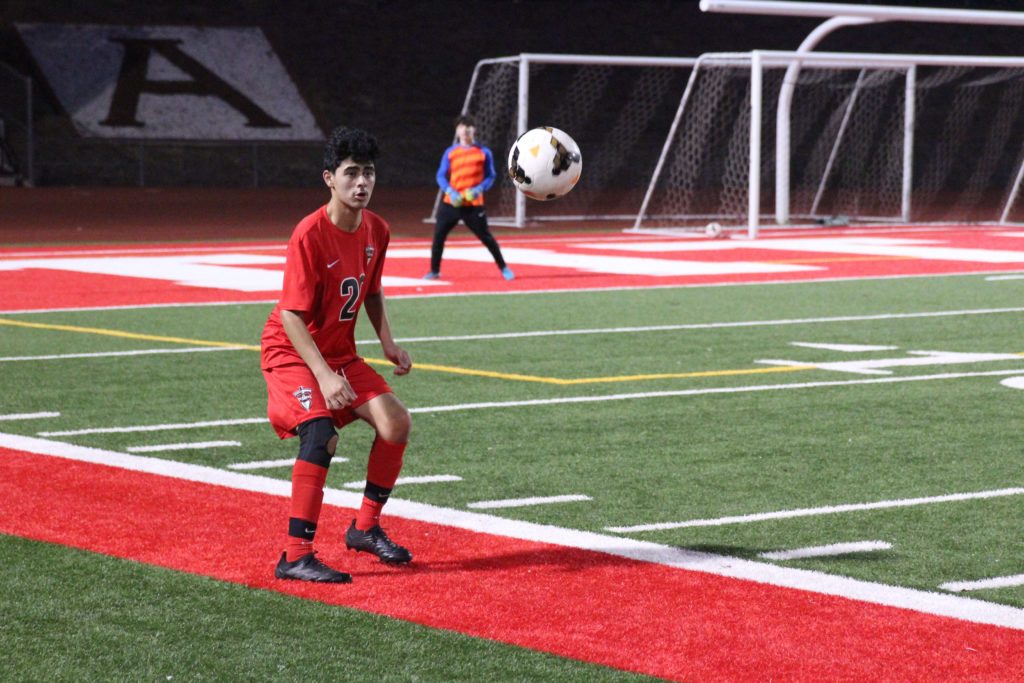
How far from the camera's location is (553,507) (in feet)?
24.9

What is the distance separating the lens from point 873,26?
181 feet

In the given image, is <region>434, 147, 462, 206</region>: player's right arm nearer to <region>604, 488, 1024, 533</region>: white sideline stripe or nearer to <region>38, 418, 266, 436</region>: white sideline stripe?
<region>38, 418, 266, 436</region>: white sideline stripe

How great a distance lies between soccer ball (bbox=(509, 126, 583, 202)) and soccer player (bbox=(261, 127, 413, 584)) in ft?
3.98

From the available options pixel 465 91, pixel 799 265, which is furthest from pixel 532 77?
pixel 799 265

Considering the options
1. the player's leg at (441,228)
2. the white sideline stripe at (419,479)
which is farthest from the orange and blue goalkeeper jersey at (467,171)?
the white sideline stripe at (419,479)

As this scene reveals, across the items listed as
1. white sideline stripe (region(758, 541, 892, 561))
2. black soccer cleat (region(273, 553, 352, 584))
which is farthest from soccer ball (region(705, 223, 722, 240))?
black soccer cleat (region(273, 553, 352, 584))

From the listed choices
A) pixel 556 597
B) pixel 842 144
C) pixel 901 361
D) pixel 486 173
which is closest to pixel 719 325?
pixel 901 361

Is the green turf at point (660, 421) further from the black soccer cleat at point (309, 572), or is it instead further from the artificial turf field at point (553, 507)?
the black soccer cleat at point (309, 572)

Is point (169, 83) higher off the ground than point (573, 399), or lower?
higher

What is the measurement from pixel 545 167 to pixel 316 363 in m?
1.92

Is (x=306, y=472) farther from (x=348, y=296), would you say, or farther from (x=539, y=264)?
(x=539, y=264)

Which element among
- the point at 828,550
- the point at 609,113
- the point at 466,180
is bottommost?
the point at 828,550

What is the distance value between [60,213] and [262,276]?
575 inches

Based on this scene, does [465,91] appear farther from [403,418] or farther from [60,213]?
[403,418]
